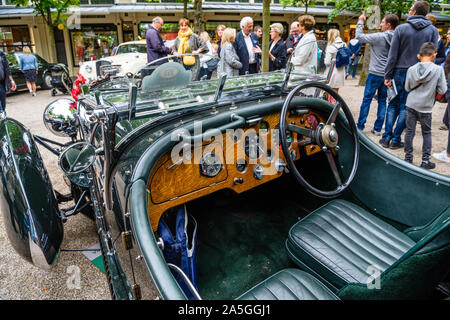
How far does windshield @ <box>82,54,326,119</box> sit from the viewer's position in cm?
177

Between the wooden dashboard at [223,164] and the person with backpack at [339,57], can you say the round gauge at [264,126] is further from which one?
the person with backpack at [339,57]

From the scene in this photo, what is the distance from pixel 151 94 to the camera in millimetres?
1841

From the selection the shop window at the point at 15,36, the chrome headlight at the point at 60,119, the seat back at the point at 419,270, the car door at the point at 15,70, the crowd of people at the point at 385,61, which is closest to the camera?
the seat back at the point at 419,270

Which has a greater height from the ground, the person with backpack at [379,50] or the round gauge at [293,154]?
the person with backpack at [379,50]

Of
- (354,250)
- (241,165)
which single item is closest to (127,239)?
(241,165)

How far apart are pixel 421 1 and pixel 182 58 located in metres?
3.90

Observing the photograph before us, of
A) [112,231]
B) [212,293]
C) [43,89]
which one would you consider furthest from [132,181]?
[43,89]

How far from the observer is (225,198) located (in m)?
2.65

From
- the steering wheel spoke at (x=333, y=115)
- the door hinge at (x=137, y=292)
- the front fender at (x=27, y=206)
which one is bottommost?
the door hinge at (x=137, y=292)

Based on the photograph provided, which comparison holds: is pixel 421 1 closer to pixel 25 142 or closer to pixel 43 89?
pixel 25 142

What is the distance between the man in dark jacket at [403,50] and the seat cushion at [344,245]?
3.16 metres

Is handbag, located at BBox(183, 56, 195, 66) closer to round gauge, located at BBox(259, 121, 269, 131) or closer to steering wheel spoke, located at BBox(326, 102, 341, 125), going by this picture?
round gauge, located at BBox(259, 121, 269, 131)

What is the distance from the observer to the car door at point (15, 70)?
10328 mm

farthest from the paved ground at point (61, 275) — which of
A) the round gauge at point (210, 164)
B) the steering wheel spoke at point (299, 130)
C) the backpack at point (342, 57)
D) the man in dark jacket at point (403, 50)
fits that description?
the backpack at point (342, 57)
